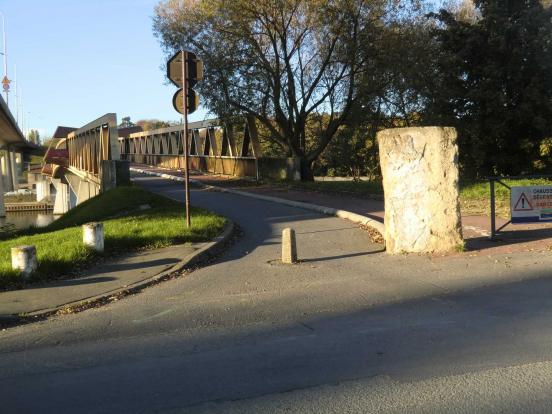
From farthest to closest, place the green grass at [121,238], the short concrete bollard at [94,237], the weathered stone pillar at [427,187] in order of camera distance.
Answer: the short concrete bollard at [94,237] → the weathered stone pillar at [427,187] → the green grass at [121,238]

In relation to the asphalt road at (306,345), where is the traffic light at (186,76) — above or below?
above

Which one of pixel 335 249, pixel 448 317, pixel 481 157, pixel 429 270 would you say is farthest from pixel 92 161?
pixel 448 317

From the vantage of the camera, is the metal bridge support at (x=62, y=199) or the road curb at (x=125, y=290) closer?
the road curb at (x=125, y=290)

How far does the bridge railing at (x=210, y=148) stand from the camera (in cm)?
3359

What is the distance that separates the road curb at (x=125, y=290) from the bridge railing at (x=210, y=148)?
65.4 feet

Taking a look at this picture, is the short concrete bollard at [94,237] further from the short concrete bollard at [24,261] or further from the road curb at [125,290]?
the road curb at [125,290]

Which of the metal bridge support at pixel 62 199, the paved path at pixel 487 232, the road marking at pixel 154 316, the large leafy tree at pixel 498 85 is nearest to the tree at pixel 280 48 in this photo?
the large leafy tree at pixel 498 85

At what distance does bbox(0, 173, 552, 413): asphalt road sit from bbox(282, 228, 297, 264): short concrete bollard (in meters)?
0.43

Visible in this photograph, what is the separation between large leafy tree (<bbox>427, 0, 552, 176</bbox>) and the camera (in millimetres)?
22344

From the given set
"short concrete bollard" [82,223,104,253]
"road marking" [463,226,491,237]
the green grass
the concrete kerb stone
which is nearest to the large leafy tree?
the concrete kerb stone

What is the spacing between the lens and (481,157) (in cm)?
2453

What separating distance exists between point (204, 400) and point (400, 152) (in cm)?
681

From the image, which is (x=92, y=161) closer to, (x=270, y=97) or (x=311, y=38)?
(x=270, y=97)

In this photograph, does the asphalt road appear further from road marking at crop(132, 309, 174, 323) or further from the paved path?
the paved path
